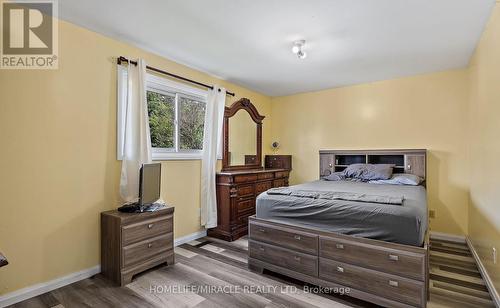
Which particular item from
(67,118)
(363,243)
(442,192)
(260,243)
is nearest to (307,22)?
(363,243)

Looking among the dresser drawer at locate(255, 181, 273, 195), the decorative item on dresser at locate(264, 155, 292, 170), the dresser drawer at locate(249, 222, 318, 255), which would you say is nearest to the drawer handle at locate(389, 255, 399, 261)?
the dresser drawer at locate(249, 222, 318, 255)

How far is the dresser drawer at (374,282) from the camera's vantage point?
1781 millimetres

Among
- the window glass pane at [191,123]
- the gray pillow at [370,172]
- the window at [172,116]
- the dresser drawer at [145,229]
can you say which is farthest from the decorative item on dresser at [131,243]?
the gray pillow at [370,172]

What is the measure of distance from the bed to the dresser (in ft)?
3.32

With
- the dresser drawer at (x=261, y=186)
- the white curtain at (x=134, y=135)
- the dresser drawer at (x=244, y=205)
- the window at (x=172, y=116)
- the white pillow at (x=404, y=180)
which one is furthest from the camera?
the dresser drawer at (x=261, y=186)

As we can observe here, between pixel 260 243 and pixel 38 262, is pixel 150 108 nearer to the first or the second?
pixel 38 262

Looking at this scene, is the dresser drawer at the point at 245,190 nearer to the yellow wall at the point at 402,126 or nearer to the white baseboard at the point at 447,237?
the yellow wall at the point at 402,126

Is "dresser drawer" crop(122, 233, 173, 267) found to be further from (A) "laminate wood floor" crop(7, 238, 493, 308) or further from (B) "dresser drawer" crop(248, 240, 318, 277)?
(B) "dresser drawer" crop(248, 240, 318, 277)

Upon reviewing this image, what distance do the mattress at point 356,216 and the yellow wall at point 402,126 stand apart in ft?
6.30

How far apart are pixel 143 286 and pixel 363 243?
2.00m

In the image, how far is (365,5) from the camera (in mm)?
2057

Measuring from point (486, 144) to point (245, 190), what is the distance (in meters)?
2.84

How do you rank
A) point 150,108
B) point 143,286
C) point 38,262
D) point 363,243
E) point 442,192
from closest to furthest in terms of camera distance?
point 363,243, point 38,262, point 143,286, point 150,108, point 442,192

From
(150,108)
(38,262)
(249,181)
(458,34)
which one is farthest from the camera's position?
(249,181)
